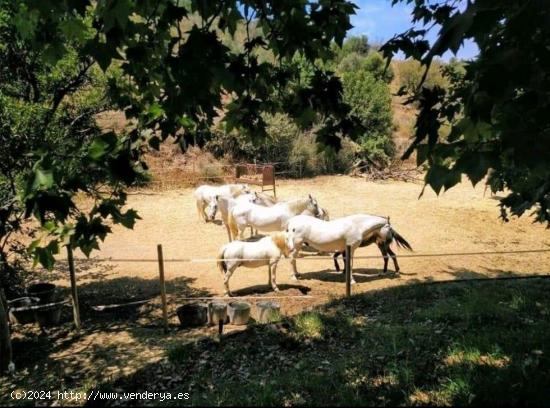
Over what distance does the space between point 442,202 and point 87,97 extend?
40.9ft

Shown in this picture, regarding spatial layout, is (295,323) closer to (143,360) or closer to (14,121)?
(143,360)

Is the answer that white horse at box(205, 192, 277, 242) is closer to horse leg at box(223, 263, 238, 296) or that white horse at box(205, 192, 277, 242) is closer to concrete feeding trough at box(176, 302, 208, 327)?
horse leg at box(223, 263, 238, 296)

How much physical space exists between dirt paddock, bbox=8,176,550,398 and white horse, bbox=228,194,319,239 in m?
1.02

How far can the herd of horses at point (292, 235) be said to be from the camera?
26.5 ft

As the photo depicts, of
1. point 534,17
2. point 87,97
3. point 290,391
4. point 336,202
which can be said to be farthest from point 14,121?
point 336,202

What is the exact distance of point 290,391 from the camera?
3150mm

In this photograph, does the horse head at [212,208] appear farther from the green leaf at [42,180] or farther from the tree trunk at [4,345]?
the green leaf at [42,180]

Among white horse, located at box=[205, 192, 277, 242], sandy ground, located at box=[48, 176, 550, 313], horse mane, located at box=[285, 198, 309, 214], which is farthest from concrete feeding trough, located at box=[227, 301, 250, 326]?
white horse, located at box=[205, 192, 277, 242]

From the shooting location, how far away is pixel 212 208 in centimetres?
1338

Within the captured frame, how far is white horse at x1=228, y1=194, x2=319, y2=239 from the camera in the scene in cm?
1073

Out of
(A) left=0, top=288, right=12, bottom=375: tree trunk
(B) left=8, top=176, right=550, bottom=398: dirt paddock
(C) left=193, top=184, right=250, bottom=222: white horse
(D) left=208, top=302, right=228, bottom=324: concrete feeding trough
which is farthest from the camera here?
(C) left=193, top=184, right=250, bottom=222: white horse

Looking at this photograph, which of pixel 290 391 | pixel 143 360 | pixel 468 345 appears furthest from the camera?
pixel 143 360

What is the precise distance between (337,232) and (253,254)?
5.87 ft

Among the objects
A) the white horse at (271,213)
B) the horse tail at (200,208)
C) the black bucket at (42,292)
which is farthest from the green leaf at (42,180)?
the horse tail at (200,208)
